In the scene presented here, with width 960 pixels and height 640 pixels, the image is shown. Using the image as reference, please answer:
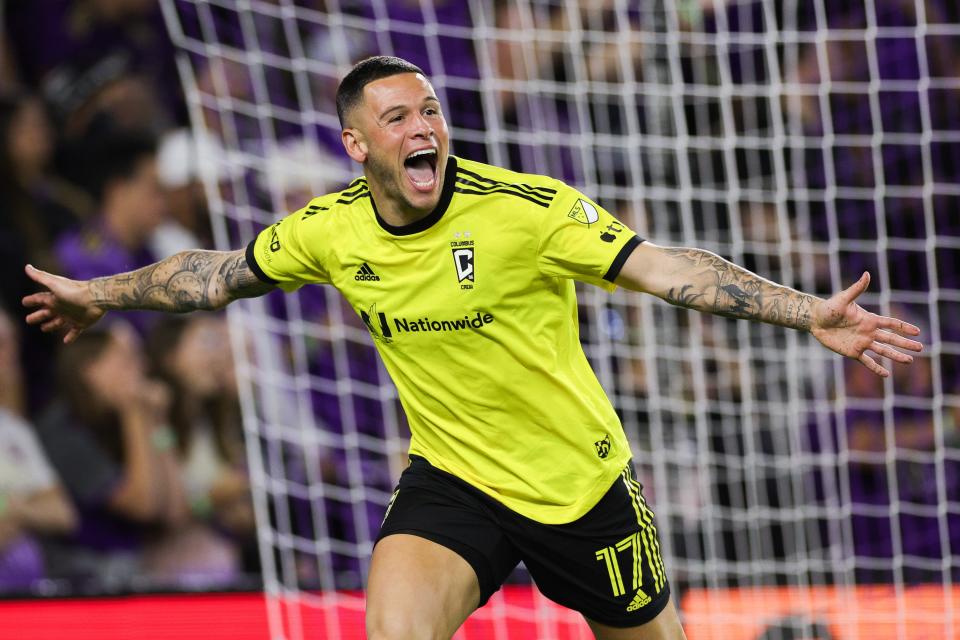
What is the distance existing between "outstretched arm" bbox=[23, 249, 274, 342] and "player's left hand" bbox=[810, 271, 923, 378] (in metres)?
1.51

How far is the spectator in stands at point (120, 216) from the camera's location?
6633 millimetres

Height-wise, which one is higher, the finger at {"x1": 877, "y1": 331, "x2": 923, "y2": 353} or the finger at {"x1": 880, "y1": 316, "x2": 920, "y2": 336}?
the finger at {"x1": 880, "y1": 316, "x2": 920, "y2": 336}

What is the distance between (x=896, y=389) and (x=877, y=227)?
0.82 metres

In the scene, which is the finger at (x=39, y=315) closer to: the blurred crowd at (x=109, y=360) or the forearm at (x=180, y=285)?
the forearm at (x=180, y=285)

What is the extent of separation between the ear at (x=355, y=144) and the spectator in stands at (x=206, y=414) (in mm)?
3473

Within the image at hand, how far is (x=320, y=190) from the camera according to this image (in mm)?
6672

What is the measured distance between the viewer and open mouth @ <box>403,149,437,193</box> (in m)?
3.19

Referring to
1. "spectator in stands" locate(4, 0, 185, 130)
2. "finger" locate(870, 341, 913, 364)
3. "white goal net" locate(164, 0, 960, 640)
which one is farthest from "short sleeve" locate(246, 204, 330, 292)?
"spectator in stands" locate(4, 0, 185, 130)

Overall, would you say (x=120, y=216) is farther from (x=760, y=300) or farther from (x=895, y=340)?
(x=895, y=340)

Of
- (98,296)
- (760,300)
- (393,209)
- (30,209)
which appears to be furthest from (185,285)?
(30,209)

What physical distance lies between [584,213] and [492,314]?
34cm

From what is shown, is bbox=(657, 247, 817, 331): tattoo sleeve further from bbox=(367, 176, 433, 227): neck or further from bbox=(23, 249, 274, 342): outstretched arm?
bbox=(23, 249, 274, 342): outstretched arm

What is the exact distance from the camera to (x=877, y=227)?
6559mm

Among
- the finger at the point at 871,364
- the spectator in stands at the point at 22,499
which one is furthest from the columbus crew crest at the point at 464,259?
the spectator in stands at the point at 22,499
